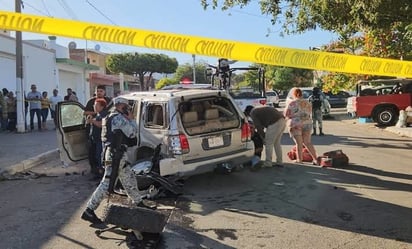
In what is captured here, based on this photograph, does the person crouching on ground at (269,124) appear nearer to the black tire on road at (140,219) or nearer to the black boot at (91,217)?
the black boot at (91,217)

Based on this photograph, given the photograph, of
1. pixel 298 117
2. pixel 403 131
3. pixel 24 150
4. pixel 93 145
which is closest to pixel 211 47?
pixel 93 145

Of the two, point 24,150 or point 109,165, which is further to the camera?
point 24,150

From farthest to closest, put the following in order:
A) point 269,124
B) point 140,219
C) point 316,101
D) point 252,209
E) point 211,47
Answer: point 316,101, point 269,124, point 252,209, point 211,47, point 140,219

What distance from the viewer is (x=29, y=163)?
11.7m

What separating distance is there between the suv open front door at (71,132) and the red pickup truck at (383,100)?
14.0 metres

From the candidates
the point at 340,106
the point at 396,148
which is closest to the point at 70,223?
the point at 396,148

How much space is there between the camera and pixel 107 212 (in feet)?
19.2

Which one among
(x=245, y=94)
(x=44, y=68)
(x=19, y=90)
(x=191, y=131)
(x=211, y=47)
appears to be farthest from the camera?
(x=44, y=68)

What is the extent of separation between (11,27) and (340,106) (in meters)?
33.2

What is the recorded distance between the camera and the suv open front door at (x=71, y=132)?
9.78 meters

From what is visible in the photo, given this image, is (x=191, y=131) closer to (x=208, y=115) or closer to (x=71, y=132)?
(x=208, y=115)

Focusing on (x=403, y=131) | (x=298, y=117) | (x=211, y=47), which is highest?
(x=211, y=47)

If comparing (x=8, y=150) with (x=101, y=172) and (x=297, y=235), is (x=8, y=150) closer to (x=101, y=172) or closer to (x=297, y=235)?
(x=101, y=172)

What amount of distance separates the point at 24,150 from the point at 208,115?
22.7 feet
